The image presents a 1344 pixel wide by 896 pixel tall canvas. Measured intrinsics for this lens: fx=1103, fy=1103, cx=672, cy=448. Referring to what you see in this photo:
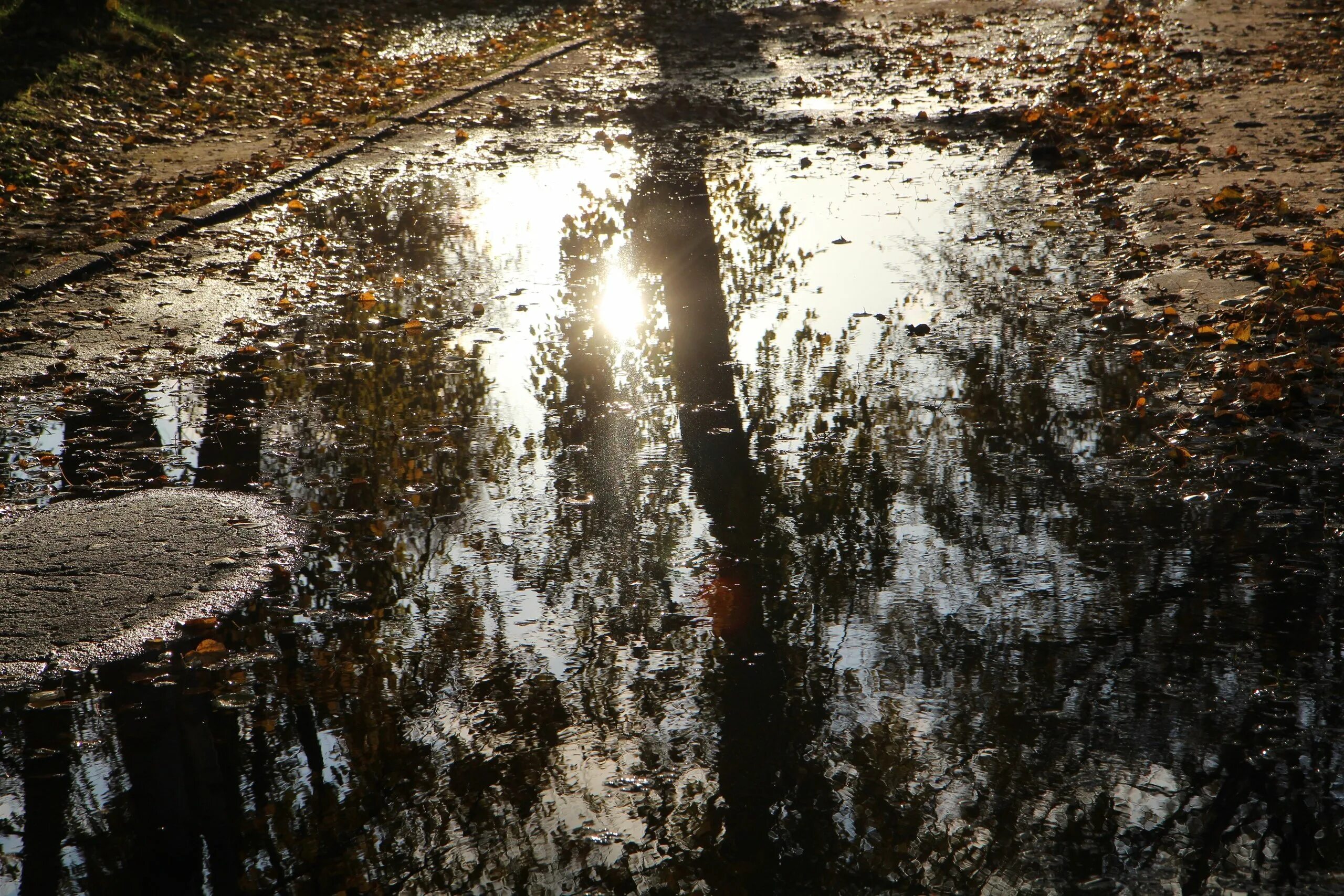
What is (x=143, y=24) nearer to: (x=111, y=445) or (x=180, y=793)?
(x=111, y=445)

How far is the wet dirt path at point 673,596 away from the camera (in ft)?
8.33

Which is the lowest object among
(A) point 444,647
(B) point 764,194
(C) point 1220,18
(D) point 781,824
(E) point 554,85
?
(D) point 781,824

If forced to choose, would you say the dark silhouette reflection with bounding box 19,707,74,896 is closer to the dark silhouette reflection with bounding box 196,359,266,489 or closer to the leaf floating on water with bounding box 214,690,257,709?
the leaf floating on water with bounding box 214,690,257,709

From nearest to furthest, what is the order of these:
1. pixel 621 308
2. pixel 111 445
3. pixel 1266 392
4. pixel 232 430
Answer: pixel 1266 392, pixel 111 445, pixel 232 430, pixel 621 308

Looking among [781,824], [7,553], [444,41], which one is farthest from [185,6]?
[781,824]

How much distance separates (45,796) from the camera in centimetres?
272

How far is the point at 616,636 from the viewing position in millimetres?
3324

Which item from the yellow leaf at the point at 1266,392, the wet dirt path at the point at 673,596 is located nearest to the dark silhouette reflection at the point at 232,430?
the wet dirt path at the point at 673,596

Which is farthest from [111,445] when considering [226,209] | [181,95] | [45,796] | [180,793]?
[181,95]

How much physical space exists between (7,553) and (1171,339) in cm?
496

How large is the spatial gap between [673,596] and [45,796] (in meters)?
1.78

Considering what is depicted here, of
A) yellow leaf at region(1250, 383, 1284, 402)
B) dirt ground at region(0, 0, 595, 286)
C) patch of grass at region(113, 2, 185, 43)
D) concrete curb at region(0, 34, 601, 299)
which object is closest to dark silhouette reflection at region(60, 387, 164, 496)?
concrete curb at region(0, 34, 601, 299)

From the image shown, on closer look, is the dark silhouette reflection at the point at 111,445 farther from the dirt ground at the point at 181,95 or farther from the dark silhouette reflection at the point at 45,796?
the dirt ground at the point at 181,95

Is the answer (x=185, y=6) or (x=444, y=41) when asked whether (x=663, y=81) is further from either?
(x=185, y=6)
